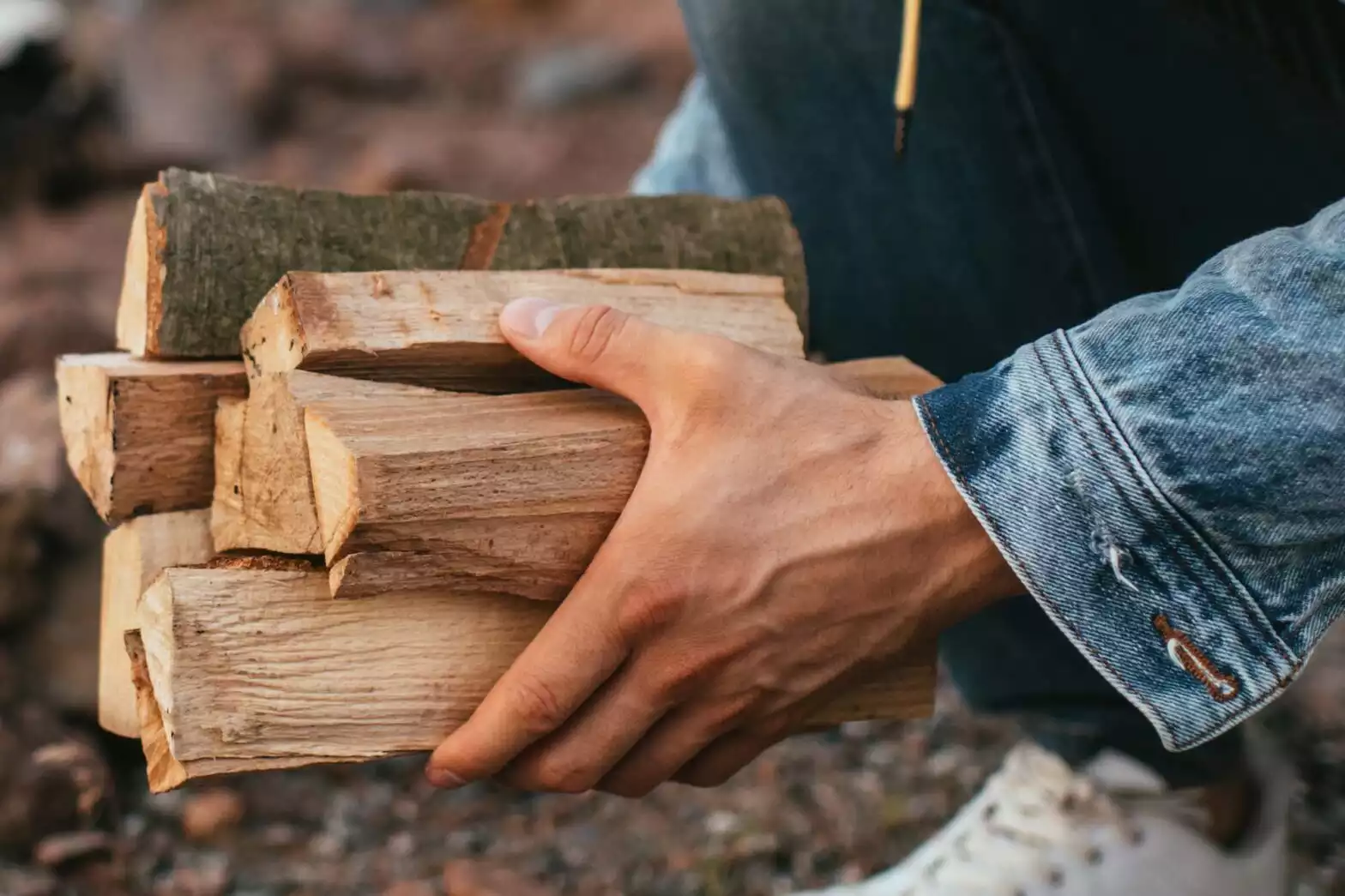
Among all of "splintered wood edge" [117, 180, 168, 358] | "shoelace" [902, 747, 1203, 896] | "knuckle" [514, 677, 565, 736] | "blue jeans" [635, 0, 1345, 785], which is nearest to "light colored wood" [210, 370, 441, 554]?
"splintered wood edge" [117, 180, 168, 358]

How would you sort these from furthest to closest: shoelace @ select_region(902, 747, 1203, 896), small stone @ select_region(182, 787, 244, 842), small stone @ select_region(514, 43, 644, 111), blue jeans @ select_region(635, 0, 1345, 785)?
1. small stone @ select_region(514, 43, 644, 111)
2. small stone @ select_region(182, 787, 244, 842)
3. shoelace @ select_region(902, 747, 1203, 896)
4. blue jeans @ select_region(635, 0, 1345, 785)

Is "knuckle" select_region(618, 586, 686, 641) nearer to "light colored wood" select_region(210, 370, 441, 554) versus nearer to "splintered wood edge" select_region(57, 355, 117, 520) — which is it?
"light colored wood" select_region(210, 370, 441, 554)

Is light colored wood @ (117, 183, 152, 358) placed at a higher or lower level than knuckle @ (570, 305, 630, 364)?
higher

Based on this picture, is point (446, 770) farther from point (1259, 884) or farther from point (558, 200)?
point (1259, 884)

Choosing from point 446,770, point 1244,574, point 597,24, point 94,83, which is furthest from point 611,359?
point 597,24

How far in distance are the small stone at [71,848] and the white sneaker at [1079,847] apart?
93 cm

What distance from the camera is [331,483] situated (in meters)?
1.05

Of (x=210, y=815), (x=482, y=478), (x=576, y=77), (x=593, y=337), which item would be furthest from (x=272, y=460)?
(x=576, y=77)

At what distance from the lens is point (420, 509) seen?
104cm

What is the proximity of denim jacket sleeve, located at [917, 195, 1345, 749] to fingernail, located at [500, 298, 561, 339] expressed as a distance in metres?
0.35

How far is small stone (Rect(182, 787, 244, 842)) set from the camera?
5.79 feet

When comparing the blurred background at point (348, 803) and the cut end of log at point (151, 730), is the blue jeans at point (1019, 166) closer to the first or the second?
the blurred background at point (348, 803)

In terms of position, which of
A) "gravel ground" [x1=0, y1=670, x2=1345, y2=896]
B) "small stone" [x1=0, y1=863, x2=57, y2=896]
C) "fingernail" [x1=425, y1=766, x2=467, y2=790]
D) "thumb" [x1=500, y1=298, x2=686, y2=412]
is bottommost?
"gravel ground" [x1=0, y1=670, x2=1345, y2=896]

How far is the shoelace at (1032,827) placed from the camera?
1611 millimetres
